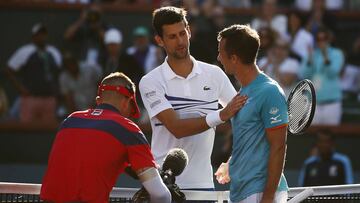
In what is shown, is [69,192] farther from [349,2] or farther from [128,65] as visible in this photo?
[349,2]

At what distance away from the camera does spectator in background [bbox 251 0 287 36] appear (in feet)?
52.3

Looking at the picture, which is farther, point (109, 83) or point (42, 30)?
point (42, 30)

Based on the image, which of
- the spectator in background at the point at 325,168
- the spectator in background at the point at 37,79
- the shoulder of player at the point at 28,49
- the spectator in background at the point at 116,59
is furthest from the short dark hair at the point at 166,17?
the shoulder of player at the point at 28,49

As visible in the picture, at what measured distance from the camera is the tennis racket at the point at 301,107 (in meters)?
6.47

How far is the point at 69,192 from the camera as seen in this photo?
20.0ft

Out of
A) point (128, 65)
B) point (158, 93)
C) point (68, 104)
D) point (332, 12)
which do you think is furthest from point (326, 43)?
point (158, 93)

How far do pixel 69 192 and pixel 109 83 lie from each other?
738 millimetres

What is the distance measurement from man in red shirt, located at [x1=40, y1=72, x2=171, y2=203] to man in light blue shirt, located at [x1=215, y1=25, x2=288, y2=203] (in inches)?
20.1

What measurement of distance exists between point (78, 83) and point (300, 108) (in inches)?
356

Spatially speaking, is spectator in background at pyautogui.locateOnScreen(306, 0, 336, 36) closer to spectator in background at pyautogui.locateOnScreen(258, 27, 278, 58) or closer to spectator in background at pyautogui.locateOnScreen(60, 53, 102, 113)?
spectator in background at pyautogui.locateOnScreen(258, 27, 278, 58)

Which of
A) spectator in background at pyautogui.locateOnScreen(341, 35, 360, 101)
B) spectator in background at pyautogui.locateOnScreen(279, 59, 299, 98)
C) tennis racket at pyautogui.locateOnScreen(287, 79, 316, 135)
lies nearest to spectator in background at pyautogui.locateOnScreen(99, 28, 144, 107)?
spectator in background at pyautogui.locateOnScreen(279, 59, 299, 98)

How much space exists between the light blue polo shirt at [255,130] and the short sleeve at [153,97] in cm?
113

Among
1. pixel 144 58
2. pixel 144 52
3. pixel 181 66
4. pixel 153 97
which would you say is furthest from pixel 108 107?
pixel 144 52

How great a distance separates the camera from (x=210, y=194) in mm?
7320
